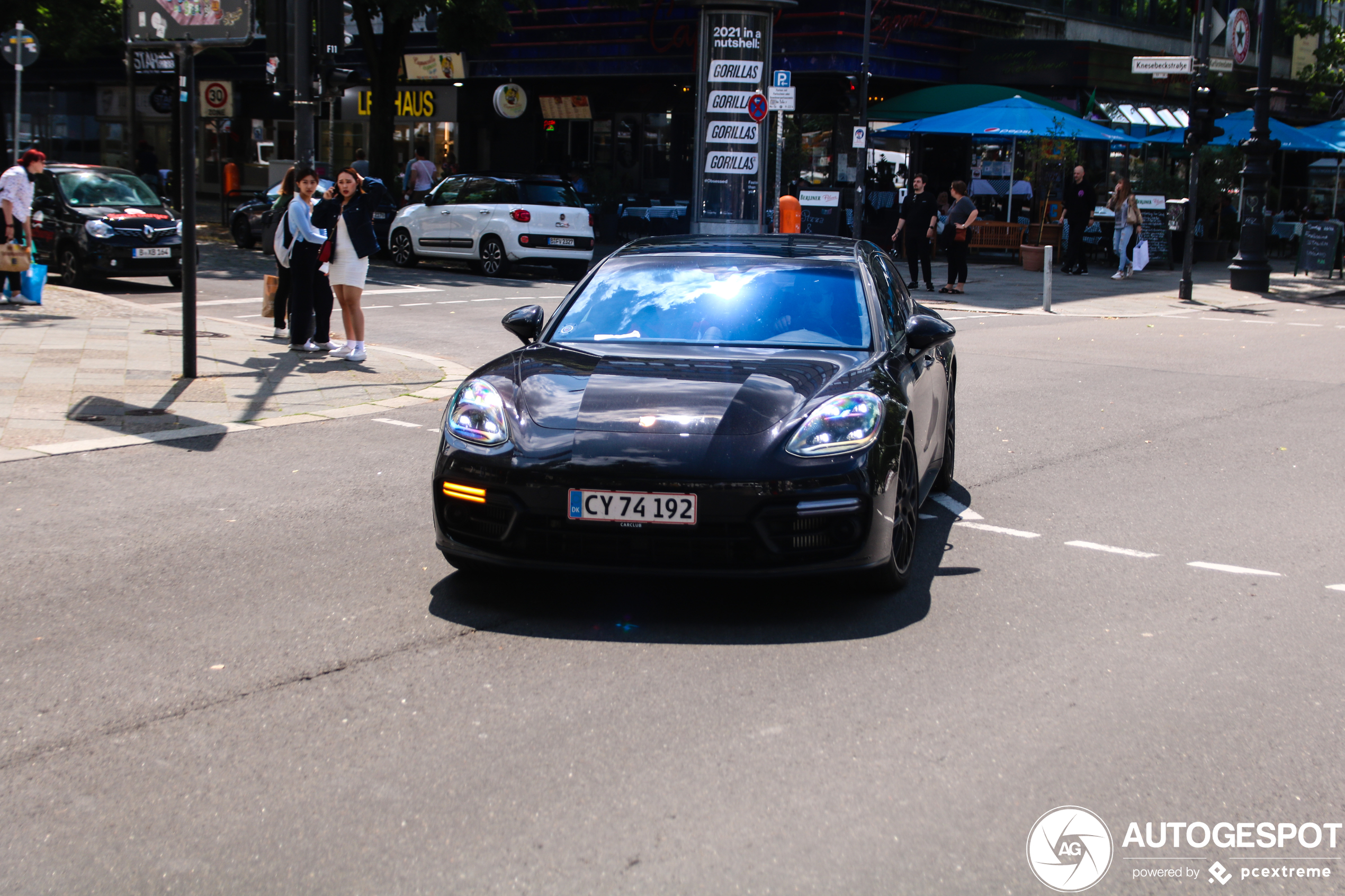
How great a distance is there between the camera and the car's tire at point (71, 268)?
18.3 m

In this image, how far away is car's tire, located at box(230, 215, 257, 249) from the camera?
84.0 ft

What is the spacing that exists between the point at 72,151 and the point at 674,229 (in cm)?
3129

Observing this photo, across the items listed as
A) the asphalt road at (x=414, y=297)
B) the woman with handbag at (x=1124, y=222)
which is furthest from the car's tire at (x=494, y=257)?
the woman with handbag at (x=1124, y=222)

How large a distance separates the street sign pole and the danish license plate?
6.29 metres

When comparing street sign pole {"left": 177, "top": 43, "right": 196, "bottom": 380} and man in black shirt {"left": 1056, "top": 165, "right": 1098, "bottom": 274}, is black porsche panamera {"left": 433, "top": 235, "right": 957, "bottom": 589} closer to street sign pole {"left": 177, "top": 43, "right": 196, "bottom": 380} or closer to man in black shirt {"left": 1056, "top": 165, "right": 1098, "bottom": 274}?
street sign pole {"left": 177, "top": 43, "right": 196, "bottom": 380}

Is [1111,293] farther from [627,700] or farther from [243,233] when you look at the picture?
[627,700]

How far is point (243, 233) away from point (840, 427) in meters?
22.5

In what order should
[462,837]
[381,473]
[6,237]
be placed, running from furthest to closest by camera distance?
[6,237]
[381,473]
[462,837]

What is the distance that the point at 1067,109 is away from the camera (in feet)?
103

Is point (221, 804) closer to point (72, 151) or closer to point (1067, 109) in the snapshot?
point (1067, 109)

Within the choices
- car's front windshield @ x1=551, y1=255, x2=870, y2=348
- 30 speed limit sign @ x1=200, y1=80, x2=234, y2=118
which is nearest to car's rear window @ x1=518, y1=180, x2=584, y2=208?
30 speed limit sign @ x1=200, y1=80, x2=234, y2=118

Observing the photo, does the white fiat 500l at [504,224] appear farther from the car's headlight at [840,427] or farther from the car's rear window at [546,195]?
the car's headlight at [840,427]

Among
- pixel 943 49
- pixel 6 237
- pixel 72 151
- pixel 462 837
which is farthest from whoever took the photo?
pixel 72 151

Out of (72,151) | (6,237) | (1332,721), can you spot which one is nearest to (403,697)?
(1332,721)
